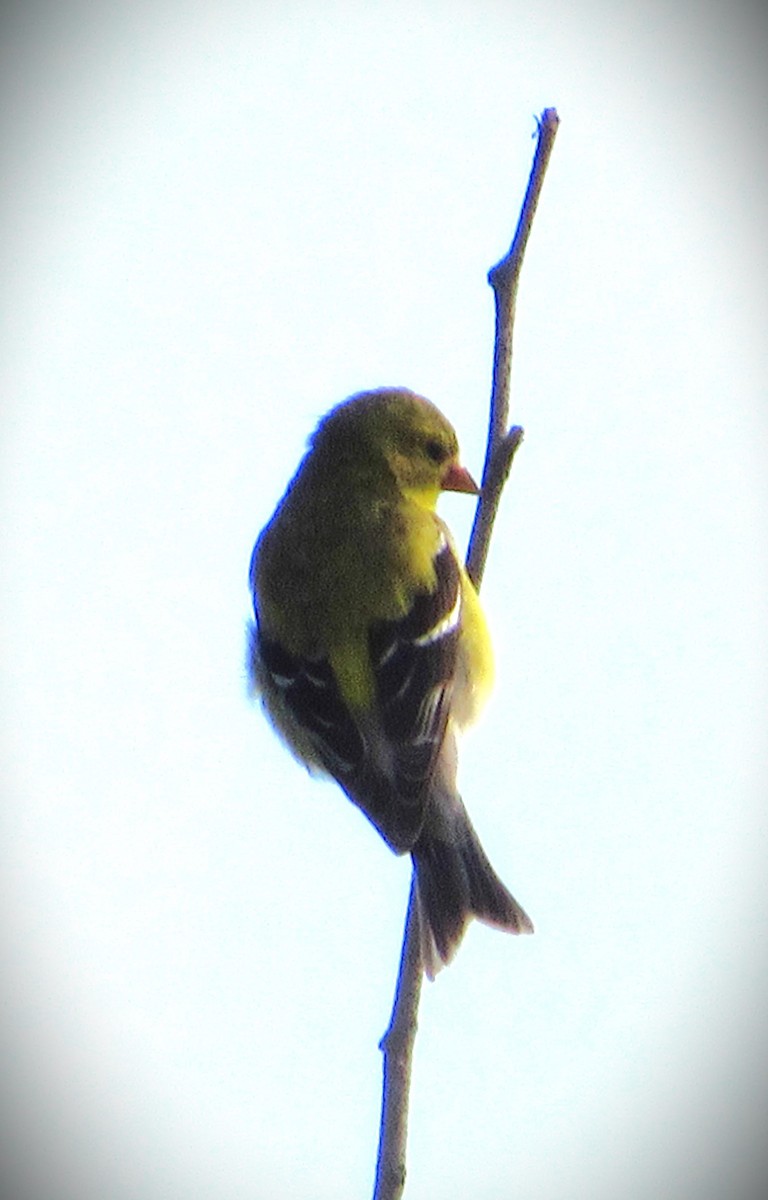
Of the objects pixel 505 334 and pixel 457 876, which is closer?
pixel 505 334

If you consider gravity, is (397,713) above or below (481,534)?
below

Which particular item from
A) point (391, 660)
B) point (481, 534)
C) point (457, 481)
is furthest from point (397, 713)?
point (457, 481)

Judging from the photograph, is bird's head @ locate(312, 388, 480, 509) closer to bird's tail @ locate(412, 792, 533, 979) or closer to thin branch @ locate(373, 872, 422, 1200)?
bird's tail @ locate(412, 792, 533, 979)

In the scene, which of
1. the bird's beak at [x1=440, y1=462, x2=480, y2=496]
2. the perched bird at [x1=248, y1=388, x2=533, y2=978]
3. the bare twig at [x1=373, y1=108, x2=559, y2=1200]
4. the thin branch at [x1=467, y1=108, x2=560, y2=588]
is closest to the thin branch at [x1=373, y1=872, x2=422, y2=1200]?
the bare twig at [x1=373, y1=108, x2=559, y2=1200]

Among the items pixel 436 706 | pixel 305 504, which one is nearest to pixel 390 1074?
pixel 436 706

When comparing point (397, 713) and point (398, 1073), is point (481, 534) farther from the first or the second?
point (398, 1073)

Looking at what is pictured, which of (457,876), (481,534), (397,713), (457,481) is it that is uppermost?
(457,481)

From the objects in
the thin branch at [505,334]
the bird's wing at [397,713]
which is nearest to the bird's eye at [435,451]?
the bird's wing at [397,713]
